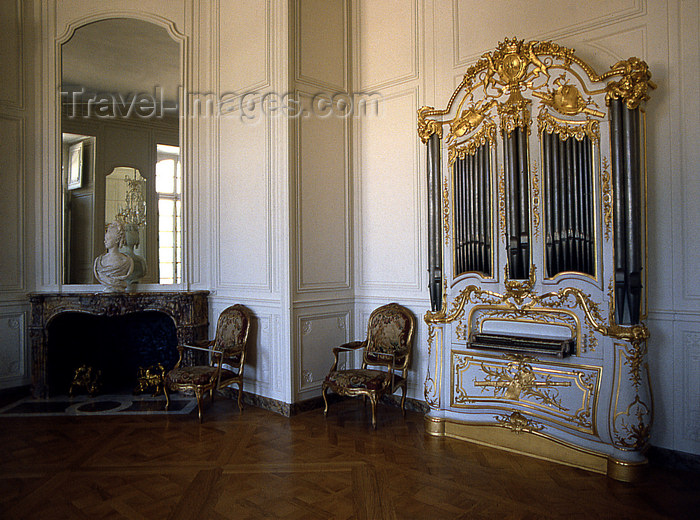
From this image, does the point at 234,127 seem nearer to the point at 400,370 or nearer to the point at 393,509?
the point at 400,370

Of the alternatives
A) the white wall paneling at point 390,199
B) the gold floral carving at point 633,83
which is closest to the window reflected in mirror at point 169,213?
the white wall paneling at point 390,199

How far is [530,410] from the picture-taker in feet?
13.3

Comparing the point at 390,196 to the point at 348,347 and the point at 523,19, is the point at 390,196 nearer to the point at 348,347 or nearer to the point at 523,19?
the point at 348,347

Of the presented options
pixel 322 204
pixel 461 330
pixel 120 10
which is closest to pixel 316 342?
pixel 322 204

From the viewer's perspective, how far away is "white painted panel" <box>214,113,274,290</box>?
5492mm

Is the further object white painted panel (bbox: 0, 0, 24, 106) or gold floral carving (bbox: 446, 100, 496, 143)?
white painted panel (bbox: 0, 0, 24, 106)

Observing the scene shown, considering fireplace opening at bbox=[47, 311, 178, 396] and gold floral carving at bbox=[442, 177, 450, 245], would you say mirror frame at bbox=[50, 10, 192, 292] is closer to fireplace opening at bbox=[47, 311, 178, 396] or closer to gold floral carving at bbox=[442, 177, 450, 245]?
fireplace opening at bbox=[47, 311, 178, 396]

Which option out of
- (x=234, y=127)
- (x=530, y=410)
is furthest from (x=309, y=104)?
(x=530, y=410)

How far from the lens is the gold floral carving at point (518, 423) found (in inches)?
157

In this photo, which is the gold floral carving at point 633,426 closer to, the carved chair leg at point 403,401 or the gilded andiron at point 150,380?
the carved chair leg at point 403,401

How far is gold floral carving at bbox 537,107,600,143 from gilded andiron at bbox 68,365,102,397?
5.23 metres

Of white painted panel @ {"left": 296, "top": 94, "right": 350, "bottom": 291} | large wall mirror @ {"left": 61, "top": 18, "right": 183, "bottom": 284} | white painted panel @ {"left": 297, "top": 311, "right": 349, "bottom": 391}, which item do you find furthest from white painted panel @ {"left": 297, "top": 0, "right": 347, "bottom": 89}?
white painted panel @ {"left": 297, "top": 311, "right": 349, "bottom": 391}

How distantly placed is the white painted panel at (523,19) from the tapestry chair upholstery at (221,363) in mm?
3395

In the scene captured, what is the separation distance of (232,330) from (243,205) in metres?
1.35
